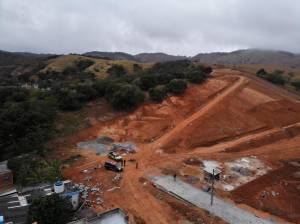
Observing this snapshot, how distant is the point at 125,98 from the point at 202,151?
529 inches

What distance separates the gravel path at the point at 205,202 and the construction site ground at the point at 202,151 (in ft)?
1.96

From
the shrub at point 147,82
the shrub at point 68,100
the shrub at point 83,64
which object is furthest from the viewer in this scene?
the shrub at point 83,64

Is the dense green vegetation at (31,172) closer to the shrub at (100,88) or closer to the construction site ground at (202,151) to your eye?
the construction site ground at (202,151)

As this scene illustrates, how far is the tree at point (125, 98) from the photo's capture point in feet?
142

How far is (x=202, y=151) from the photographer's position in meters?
35.3

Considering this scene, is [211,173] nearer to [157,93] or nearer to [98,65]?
[157,93]

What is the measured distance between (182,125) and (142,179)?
14649 millimetres

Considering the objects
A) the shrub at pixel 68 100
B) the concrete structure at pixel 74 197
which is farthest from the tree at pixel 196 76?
the concrete structure at pixel 74 197

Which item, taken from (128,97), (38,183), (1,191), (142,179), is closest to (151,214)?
(142,179)

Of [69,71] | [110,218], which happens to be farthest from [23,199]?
[69,71]

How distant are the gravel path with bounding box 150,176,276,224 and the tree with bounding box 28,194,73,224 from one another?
9166 mm

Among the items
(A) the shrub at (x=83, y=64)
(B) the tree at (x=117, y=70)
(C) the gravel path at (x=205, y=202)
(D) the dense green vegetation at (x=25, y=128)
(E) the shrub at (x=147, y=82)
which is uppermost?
(A) the shrub at (x=83, y=64)

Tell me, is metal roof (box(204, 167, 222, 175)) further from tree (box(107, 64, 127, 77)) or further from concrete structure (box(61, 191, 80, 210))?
tree (box(107, 64, 127, 77))

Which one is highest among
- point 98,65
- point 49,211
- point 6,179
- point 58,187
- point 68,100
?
point 98,65
